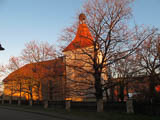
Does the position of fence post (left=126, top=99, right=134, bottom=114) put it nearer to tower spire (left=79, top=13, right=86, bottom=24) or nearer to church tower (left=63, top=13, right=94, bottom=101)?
church tower (left=63, top=13, right=94, bottom=101)

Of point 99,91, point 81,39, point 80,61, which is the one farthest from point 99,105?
point 81,39

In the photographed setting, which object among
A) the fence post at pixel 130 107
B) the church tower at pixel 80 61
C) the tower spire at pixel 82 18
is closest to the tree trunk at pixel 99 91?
the church tower at pixel 80 61

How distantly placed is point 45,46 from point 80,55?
1496 centimetres

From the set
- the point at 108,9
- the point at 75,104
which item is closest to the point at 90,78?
the point at 75,104

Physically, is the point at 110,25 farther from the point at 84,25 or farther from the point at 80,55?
the point at 80,55

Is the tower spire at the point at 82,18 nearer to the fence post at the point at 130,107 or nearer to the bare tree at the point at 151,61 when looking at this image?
the bare tree at the point at 151,61

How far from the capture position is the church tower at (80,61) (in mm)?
16438

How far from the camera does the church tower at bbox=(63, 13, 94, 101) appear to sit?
16.4 metres

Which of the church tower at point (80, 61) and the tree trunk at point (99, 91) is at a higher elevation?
the church tower at point (80, 61)

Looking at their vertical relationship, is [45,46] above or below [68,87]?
above

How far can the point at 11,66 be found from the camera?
102 ft

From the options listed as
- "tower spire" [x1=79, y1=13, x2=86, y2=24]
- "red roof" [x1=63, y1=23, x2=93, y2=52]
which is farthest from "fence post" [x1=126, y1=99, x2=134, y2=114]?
"tower spire" [x1=79, y1=13, x2=86, y2=24]

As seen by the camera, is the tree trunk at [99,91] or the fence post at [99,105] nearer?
the tree trunk at [99,91]

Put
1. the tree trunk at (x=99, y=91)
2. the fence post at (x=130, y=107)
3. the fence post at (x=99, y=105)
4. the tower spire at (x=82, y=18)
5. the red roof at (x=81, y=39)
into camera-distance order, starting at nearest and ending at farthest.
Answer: the fence post at (x=130, y=107) < the tree trunk at (x=99, y=91) < the red roof at (x=81, y=39) < the fence post at (x=99, y=105) < the tower spire at (x=82, y=18)
